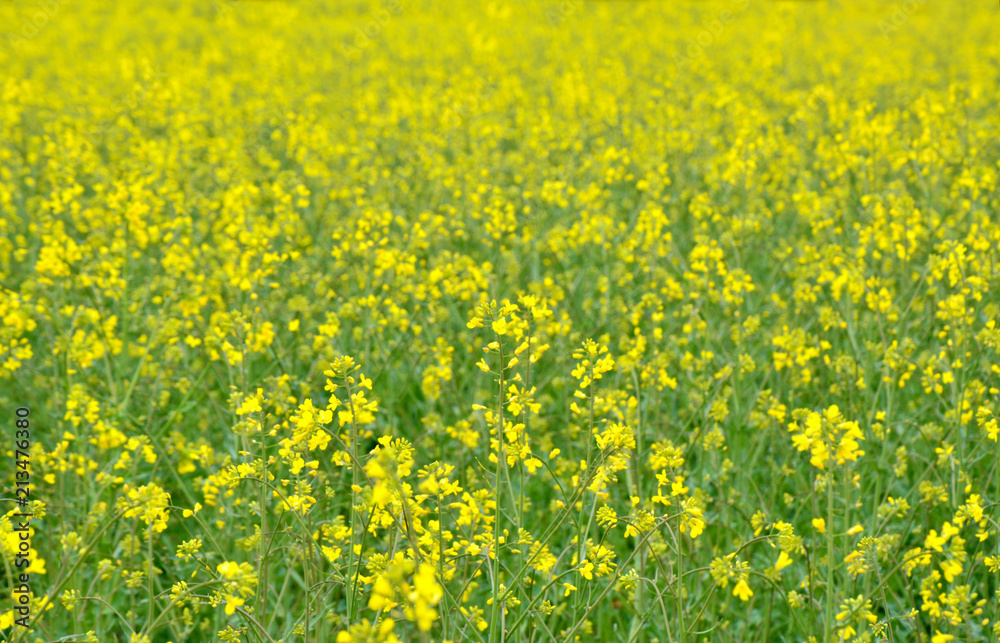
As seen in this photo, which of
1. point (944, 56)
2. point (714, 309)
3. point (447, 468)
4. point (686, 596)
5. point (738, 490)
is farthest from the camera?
point (944, 56)

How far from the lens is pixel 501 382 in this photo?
2.06 metres

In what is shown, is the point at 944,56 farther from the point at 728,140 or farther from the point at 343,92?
the point at 343,92

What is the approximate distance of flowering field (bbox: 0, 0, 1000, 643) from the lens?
7.34 feet

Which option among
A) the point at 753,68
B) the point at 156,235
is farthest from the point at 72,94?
the point at 753,68

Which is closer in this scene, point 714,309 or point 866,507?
point 866,507

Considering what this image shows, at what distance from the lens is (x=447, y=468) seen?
2139 mm

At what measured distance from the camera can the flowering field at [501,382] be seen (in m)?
2.24

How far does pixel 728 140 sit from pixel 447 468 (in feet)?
22.6

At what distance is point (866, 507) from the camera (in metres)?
3.51

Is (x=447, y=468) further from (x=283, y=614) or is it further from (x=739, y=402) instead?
(x=739, y=402)

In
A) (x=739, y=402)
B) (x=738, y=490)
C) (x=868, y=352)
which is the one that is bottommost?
(x=738, y=490)

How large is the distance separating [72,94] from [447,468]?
10231mm

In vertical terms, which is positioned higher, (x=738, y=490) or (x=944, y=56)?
(x=944, y=56)

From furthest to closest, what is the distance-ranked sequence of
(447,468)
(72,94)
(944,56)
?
(944,56)
(72,94)
(447,468)
